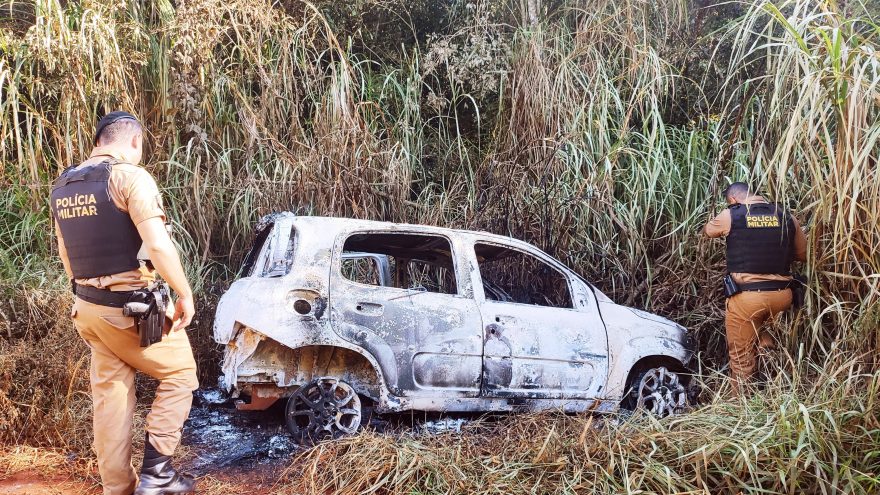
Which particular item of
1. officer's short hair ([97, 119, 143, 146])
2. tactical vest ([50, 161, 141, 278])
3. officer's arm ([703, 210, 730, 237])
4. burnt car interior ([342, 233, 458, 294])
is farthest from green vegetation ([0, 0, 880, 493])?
officer's short hair ([97, 119, 143, 146])

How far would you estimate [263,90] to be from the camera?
7188 mm

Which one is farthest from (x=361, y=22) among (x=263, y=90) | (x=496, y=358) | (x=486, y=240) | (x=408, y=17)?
(x=496, y=358)

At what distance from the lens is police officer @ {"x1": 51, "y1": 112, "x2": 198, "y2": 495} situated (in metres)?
3.20

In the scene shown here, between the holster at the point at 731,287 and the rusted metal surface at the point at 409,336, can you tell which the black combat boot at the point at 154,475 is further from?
the holster at the point at 731,287

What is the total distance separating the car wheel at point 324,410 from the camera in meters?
4.35

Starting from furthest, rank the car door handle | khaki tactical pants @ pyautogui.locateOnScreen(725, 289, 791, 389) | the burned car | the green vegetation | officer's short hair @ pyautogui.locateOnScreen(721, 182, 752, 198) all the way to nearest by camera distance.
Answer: officer's short hair @ pyautogui.locateOnScreen(721, 182, 752, 198) → khaki tactical pants @ pyautogui.locateOnScreen(725, 289, 791, 389) → the car door handle → the burned car → the green vegetation

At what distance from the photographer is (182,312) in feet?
10.7

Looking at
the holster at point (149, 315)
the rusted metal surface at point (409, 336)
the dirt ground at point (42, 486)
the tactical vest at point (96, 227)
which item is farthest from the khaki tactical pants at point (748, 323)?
the dirt ground at point (42, 486)

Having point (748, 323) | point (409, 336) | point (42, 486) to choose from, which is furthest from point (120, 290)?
point (748, 323)

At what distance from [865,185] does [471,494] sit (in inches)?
115

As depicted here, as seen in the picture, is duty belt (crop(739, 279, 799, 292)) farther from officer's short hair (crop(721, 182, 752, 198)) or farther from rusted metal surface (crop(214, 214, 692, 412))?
rusted metal surface (crop(214, 214, 692, 412))

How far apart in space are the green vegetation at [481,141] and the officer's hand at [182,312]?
1.02 metres

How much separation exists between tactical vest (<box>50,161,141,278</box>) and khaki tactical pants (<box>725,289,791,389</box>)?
4.08 meters

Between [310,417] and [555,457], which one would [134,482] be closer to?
[310,417]
